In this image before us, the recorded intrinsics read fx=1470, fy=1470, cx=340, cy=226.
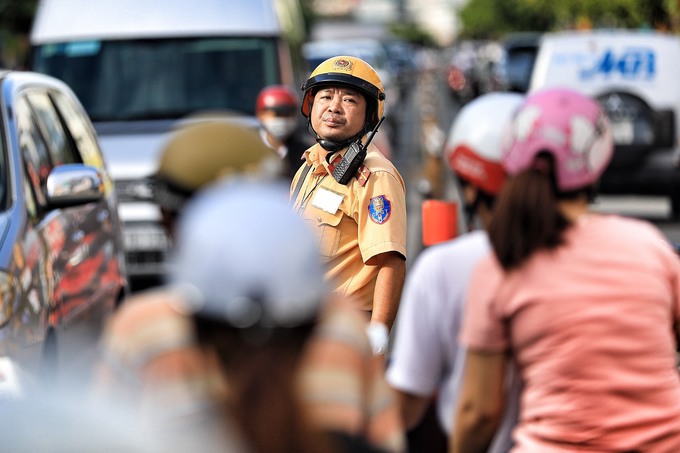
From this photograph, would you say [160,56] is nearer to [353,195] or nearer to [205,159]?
[353,195]

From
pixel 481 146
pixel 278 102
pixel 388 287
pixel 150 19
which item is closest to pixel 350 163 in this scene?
pixel 388 287

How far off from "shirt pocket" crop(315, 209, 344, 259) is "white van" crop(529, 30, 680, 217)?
1080 cm

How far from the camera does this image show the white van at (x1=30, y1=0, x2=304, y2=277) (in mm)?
11266

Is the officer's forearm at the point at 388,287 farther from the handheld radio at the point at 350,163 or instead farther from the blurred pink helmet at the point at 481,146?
the blurred pink helmet at the point at 481,146

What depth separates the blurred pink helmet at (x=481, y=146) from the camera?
306cm

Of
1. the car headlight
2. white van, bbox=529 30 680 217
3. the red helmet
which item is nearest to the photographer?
the red helmet

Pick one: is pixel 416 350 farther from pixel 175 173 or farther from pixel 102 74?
pixel 102 74

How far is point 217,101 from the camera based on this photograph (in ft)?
37.0

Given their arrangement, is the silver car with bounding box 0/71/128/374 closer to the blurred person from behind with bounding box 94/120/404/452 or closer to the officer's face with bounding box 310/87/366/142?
the officer's face with bounding box 310/87/366/142

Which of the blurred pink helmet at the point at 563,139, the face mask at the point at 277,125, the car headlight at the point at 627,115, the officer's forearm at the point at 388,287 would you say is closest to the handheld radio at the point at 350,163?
the officer's forearm at the point at 388,287

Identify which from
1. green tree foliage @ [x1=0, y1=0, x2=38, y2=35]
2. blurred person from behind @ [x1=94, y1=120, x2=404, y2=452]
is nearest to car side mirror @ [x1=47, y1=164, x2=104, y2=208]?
blurred person from behind @ [x1=94, y1=120, x2=404, y2=452]

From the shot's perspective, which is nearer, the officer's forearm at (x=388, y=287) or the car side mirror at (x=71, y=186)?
the officer's forearm at (x=388, y=287)

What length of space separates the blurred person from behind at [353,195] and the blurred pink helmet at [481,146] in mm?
1008

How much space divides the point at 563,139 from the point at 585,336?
1.27 feet
